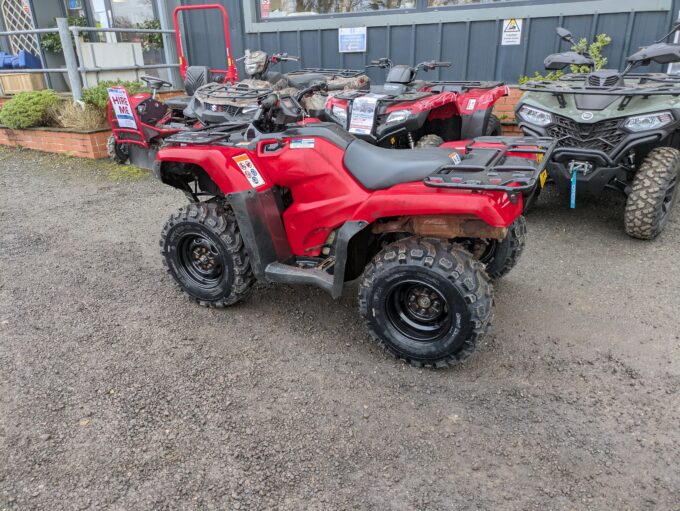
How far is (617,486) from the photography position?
87.7 inches

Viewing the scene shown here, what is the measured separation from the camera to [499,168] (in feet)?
8.76

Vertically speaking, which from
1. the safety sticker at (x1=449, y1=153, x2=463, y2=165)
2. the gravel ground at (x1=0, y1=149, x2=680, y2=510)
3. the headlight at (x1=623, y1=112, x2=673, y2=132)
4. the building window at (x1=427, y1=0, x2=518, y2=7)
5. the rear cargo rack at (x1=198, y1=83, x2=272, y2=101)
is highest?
the building window at (x1=427, y1=0, x2=518, y2=7)

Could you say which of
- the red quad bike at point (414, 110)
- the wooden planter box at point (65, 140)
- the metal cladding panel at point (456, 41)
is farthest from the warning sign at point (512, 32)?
the wooden planter box at point (65, 140)

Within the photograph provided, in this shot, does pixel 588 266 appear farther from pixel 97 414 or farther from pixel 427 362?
pixel 97 414

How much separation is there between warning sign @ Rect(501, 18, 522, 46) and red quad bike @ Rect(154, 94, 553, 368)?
181 inches

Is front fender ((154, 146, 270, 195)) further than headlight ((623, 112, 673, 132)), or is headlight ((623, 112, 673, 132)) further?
headlight ((623, 112, 673, 132))

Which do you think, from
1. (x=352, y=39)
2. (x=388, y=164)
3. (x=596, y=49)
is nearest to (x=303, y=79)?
(x=352, y=39)

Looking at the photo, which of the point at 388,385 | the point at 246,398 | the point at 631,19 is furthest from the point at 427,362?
the point at 631,19

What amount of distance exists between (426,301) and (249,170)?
1318mm

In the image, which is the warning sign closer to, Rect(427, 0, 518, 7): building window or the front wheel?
Rect(427, 0, 518, 7): building window

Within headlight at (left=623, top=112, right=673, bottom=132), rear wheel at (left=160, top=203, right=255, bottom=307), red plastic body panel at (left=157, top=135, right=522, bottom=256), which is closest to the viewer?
red plastic body panel at (left=157, top=135, right=522, bottom=256)

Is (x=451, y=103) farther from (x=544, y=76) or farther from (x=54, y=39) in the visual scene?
(x=54, y=39)

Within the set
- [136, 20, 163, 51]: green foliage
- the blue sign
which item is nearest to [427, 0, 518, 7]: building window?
the blue sign

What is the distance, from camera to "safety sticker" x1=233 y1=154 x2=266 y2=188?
10.7 ft
